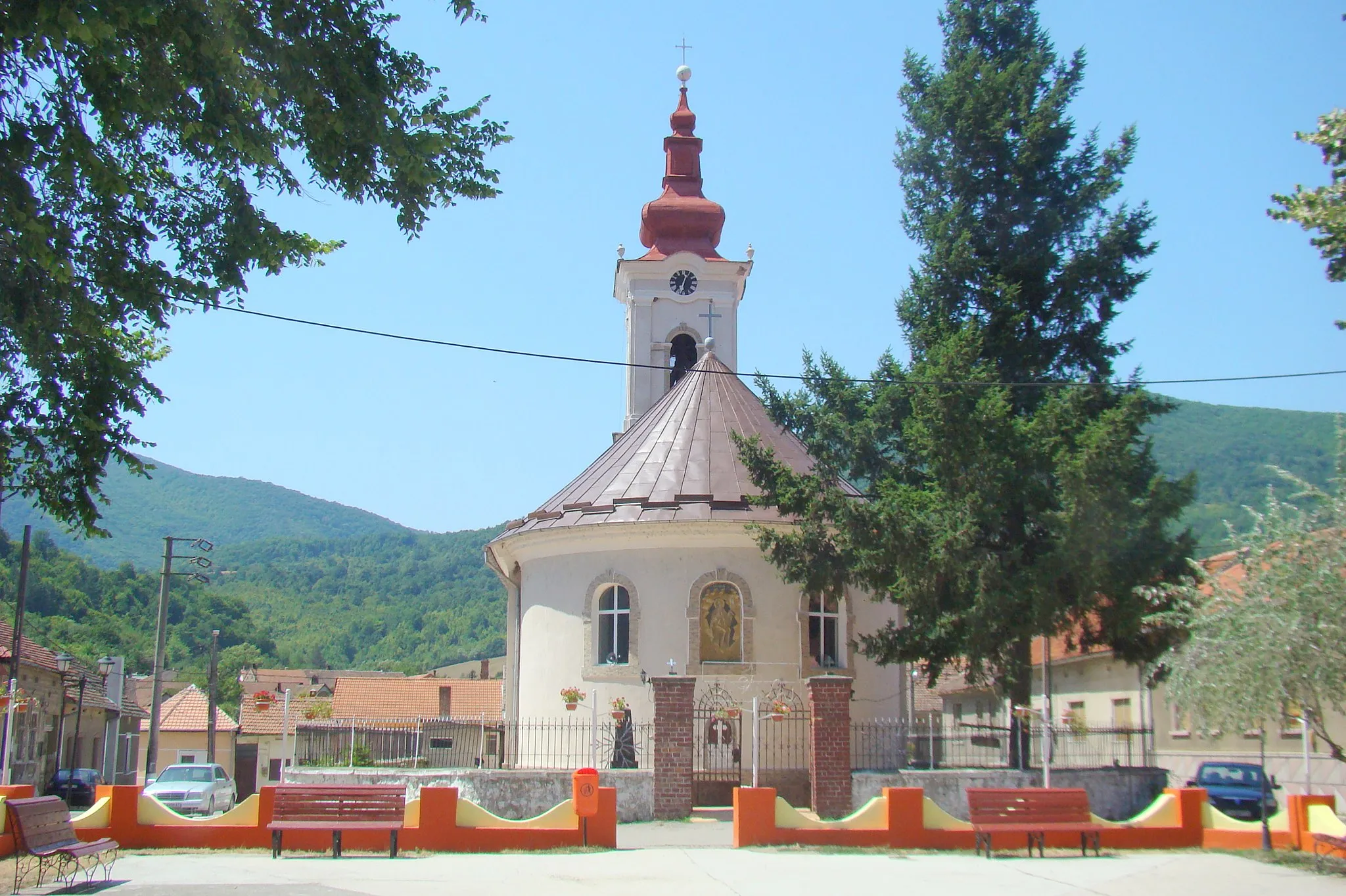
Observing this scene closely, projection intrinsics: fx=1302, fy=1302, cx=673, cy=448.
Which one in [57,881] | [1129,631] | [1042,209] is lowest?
[57,881]

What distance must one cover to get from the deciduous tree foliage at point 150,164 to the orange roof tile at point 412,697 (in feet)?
152

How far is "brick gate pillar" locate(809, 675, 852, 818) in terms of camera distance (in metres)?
20.4

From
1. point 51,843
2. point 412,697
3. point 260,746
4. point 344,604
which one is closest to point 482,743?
point 51,843

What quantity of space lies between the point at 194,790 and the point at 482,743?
6274 mm

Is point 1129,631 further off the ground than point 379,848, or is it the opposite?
point 1129,631

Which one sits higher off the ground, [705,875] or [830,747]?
[830,747]

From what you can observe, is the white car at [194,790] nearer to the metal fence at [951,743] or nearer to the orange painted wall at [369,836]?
the orange painted wall at [369,836]

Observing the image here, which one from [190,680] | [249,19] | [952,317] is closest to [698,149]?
[952,317]

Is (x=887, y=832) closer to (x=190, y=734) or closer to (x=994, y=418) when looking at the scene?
(x=994, y=418)

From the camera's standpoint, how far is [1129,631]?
72.8 ft

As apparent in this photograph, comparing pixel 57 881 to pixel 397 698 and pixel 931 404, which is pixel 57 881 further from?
pixel 397 698

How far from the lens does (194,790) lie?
25.9 metres

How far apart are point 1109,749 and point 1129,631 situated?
8.23 feet

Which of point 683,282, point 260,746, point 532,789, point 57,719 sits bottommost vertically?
point 260,746
